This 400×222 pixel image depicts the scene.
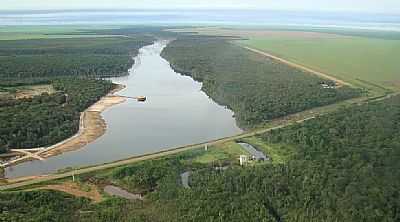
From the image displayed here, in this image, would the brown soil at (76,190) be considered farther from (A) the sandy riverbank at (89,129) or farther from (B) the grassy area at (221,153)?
(B) the grassy area at (221,153)

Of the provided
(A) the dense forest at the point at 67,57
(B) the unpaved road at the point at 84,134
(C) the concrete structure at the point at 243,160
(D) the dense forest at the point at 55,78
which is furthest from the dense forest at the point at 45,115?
(C) the concrete structure at the point at 243,160

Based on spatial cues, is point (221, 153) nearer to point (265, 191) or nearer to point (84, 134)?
point (265, 191)

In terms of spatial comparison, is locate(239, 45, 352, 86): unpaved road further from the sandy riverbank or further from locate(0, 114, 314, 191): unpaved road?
the sandy riverbank

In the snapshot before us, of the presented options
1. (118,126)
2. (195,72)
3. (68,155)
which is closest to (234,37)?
(195,72)

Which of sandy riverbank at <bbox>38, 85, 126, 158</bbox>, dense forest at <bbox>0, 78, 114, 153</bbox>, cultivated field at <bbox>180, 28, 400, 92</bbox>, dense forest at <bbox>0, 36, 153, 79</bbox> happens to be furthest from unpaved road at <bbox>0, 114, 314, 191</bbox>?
dense forest at <bbox>0, 36, 153, 79</bbox>

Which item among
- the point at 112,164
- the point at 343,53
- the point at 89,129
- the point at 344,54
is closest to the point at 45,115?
the point at 89,129
